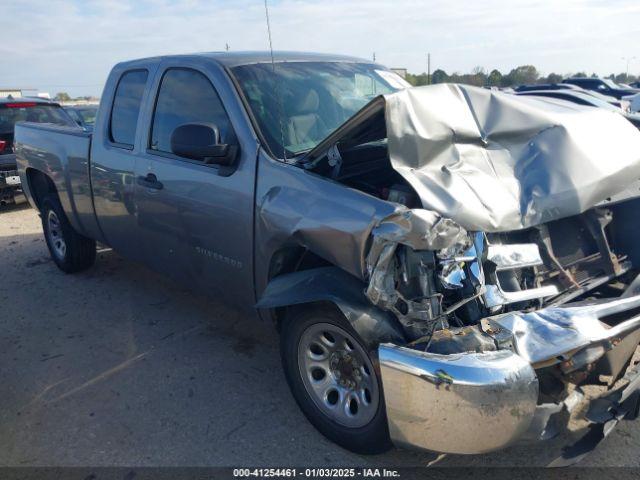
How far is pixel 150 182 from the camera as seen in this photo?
4121mm

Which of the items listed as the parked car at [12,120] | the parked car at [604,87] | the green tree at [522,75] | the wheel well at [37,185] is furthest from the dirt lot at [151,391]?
the green tree at [522,75]

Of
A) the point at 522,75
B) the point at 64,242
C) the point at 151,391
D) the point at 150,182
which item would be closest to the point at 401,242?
the point at 151,391

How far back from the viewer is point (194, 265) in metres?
3.95

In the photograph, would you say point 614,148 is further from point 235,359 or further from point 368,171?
point 235,359

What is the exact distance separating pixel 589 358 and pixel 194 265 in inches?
102

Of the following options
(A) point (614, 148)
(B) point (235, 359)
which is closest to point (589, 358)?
(A) point (614, 148)

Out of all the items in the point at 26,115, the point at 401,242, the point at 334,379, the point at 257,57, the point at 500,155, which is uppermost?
the point at 257,57

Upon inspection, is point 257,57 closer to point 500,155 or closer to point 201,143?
point 201,143

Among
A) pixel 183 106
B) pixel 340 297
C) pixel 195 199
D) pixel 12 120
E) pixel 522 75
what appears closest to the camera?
pixel 340 297

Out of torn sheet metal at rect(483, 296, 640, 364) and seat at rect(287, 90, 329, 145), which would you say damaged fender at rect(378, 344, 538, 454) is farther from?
seat at rect(287, 90, 329, 145)

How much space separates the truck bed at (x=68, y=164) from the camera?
16.7ft

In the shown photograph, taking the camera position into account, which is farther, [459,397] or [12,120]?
[12,120]

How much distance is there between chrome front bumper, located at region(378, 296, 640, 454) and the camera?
2.29 meters

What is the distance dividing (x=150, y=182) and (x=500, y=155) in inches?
97.9
